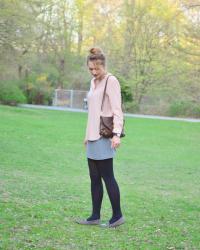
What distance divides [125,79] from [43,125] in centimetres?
1565

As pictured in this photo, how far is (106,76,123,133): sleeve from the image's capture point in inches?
183

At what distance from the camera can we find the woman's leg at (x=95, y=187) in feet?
16.1

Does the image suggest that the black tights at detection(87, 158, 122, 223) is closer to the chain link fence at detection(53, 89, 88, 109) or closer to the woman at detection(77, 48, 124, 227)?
the woman at detection(77, 48, 124, 227)

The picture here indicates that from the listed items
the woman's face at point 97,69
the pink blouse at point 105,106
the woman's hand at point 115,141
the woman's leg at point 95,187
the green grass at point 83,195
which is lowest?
the green grass at point 83,195

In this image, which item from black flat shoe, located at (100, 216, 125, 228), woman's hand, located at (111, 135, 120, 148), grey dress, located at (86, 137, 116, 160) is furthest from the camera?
black flat shoe, located at (100, 216, 125, 228)

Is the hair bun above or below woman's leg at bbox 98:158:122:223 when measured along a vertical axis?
above

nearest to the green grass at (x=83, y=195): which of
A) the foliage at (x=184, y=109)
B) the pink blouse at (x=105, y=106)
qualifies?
the pink blouse at (x=105, y=106)

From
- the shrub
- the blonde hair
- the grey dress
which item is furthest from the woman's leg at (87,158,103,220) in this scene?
the shrub

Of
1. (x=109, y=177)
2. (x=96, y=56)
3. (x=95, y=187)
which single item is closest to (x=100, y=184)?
(x=95, y=187)

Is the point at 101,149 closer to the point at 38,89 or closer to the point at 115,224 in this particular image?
the point at 115,224

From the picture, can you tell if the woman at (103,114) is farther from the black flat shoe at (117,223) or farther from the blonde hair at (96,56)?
the black flat shoe at (117,223)

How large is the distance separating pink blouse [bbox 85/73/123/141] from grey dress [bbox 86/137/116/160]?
0.05 metres

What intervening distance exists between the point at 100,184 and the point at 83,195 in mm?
2183

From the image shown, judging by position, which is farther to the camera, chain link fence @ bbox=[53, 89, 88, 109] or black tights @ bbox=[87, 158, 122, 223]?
chain link fence @ bbox=[53, 89, 88, 109]
